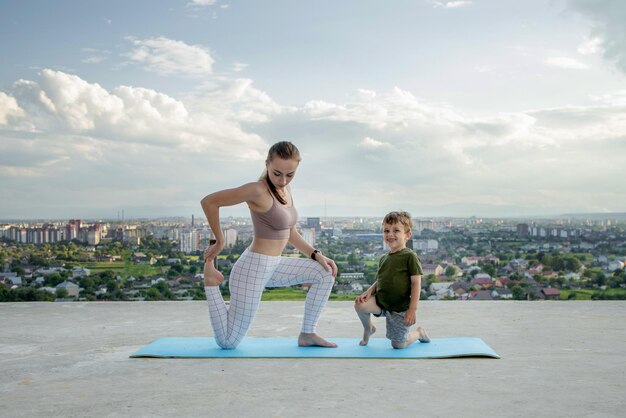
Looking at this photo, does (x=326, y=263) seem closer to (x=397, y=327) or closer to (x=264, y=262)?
(x=264, y=262)

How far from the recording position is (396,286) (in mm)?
4250

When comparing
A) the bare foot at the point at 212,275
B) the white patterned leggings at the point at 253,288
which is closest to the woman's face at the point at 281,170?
the white patterned leggings at the point at 253,288

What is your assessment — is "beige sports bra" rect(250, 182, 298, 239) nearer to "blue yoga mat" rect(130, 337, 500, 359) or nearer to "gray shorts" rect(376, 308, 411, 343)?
"blue yoga mat" rect(130, 337, 500, 359)

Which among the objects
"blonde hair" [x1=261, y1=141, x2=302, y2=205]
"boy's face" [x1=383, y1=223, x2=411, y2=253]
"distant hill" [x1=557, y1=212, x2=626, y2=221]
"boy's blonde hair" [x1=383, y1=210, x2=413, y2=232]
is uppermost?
"blonde hair" [x1=261, y1=141, x2=302, y2=205]

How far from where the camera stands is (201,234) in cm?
981

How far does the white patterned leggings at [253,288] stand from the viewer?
416 centimetres

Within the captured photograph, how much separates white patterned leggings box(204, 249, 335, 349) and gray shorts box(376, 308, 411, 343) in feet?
1.47

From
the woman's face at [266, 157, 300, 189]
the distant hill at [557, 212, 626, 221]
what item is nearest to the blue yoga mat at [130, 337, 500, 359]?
the woman's face at [266, 157, 300, 189]

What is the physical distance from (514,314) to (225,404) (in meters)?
3.82

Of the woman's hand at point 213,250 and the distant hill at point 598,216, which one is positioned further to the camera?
the distant hill at point 598,216

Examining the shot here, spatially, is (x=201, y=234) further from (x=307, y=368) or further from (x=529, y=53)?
(x=307, y=368)

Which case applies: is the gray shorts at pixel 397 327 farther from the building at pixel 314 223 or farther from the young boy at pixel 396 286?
the building at pixel 314 223

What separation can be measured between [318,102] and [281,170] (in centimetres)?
474

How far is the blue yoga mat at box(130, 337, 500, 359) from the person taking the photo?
13.3 feet
